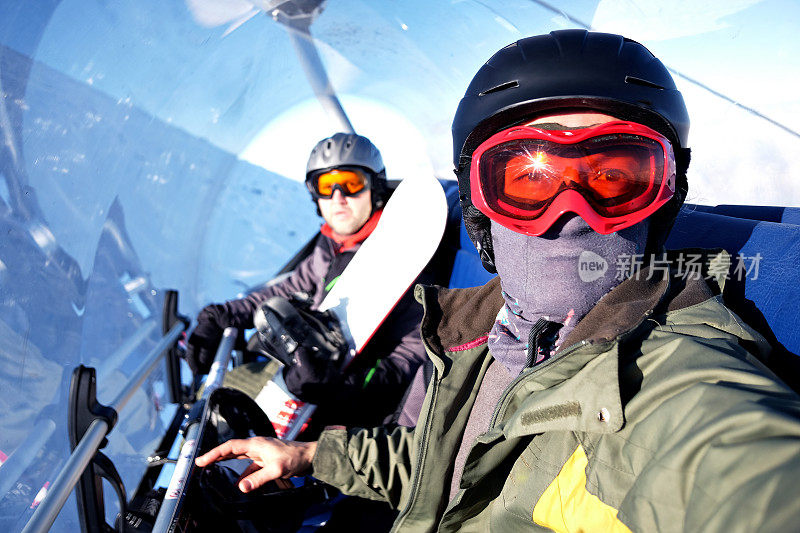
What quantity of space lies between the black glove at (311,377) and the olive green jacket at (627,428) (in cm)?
103

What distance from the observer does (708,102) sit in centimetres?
174

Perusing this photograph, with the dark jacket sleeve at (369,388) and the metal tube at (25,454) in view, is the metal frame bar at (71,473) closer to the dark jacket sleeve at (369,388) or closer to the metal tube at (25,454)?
the metal tube at (25,454)

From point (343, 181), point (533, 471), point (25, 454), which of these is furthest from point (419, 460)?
point (343, 181)

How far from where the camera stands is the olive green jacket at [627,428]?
656mm

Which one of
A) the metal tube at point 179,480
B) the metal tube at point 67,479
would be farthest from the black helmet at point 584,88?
the metal tube at point 67,479

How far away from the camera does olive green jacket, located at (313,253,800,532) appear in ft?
2.15

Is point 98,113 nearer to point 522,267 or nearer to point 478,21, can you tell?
point 478,21

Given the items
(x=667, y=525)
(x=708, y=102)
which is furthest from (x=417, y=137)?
(x=667, y=525)

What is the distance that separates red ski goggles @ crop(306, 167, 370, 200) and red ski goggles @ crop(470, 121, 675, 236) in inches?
77.4

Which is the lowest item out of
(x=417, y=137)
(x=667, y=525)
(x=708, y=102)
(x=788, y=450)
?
(x=667, y=525)

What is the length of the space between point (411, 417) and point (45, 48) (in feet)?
6.96

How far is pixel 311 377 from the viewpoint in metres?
2.49

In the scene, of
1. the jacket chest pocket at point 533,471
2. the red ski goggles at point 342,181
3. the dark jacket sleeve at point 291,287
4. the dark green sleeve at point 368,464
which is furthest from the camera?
the dark jacket sleeve at point 291,287

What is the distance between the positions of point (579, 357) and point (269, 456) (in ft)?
3.73
